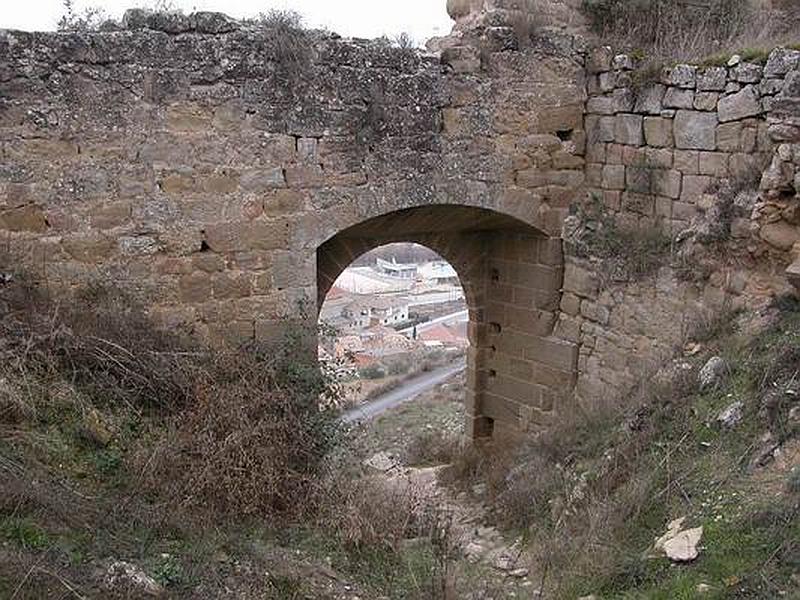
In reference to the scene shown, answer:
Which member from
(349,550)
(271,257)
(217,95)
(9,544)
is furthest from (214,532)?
(217,95)

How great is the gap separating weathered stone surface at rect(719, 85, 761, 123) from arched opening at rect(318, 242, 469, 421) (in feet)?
9.72

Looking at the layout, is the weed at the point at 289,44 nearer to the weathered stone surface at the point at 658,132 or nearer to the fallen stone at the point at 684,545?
the weathered stone surface at the point at 658,132

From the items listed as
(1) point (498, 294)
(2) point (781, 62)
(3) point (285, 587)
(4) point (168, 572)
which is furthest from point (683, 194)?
(4) point (168, 572)

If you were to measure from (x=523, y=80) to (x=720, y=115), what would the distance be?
5.13 ft

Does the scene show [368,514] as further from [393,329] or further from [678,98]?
[393,329]

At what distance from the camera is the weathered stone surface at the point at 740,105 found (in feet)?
18.9

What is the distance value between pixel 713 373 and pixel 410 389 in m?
10.9

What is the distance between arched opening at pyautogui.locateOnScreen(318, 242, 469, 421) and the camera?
7.78m

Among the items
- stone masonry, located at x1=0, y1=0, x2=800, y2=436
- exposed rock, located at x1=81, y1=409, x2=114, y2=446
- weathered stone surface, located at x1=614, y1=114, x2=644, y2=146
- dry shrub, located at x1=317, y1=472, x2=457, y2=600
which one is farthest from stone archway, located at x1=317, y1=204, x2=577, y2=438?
exposed rock, located at x1=81, y1=409, x2=114, y2=446

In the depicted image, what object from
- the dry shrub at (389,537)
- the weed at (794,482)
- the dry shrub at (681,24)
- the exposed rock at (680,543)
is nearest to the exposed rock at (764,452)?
the weed at (794,482)

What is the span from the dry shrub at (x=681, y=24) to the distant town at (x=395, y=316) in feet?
10.0

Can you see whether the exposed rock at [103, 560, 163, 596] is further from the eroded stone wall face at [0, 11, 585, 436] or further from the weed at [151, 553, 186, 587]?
the eroded stone wall face at [0, 11, 585, 436]

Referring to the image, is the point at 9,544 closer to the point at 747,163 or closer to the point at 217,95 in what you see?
the point at 217,95

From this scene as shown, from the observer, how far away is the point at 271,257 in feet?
19.8
